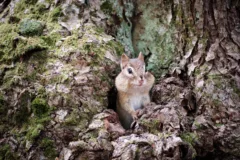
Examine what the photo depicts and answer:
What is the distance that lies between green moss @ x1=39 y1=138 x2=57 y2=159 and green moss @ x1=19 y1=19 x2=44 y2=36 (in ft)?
4.82

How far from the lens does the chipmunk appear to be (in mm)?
4281

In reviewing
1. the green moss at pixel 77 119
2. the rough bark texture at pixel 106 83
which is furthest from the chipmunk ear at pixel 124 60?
the green moss at pixel 77 119

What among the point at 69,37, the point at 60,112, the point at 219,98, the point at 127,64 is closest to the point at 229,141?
the point at 219,98

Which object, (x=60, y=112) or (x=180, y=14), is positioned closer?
(x=60, y=112)

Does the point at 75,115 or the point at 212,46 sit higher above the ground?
the point at 212,46

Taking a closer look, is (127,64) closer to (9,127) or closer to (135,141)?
(135,141)

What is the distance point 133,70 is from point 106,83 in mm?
387

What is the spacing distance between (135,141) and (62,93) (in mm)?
1038

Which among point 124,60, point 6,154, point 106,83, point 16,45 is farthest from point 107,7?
point 6,154

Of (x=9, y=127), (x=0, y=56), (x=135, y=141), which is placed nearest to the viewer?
(x=135, y=141)

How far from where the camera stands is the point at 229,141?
3678 millimetres

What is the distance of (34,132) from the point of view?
3.67 meters

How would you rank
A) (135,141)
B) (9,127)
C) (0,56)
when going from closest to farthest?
1. (135,141)
2. (9,127)
3. (0,56)

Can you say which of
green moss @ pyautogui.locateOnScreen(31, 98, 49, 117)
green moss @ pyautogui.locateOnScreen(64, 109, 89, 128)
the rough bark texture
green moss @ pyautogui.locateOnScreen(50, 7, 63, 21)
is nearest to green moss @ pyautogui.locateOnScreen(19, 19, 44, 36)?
the rough bark texture
